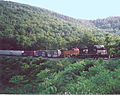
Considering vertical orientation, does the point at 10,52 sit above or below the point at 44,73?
above

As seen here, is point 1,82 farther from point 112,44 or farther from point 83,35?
point 112,44

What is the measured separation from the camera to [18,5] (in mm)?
5230

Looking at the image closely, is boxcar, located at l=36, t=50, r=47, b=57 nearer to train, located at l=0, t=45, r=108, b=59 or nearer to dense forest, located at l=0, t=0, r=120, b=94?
train, located at l=0, t=45, r=108, b=59

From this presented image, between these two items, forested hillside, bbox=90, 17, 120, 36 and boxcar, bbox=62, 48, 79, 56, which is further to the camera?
forested hillside, bbox=90, 17, 120, 36

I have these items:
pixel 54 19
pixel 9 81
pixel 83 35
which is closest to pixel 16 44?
pixel 9 81

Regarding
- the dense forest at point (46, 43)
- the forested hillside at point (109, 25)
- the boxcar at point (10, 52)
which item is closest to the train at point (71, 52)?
the boxcar at point (10, 52)

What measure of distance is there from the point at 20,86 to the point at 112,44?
3.89 m

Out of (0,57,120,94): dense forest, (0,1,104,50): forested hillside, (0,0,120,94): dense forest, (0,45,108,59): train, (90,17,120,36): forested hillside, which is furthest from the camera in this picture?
(90,17,120,36): forested hillside

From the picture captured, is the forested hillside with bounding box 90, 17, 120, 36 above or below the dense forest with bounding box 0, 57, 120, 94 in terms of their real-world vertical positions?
above

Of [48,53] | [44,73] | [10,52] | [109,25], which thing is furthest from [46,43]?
Result: [109,25]

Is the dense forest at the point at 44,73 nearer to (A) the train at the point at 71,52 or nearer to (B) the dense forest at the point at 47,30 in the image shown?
(A) the train at the point at 71,52

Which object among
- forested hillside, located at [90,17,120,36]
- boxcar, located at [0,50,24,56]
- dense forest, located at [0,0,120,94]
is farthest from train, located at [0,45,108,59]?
forested hillside, located at [90,17,120,36]

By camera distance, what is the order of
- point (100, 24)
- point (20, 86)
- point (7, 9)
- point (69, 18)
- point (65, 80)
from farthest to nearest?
point (100, 24) < point (69, 18) < point (7, 9) < point (20, 86) < point (65, 80)

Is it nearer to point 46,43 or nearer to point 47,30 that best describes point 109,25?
point 47,30
